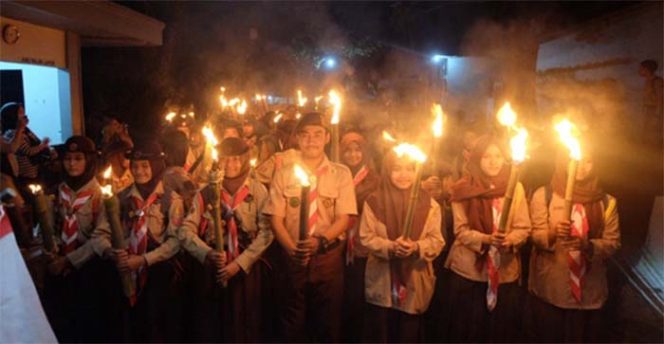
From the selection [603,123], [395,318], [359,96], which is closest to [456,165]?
[395,318]

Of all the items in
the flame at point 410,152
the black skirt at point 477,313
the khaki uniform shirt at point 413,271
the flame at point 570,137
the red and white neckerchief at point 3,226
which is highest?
the flame at point 570,137

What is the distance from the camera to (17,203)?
4211mm

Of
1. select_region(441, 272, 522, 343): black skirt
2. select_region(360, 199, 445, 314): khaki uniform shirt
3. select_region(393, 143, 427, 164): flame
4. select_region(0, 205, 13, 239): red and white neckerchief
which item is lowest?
select_region(441, 272, 522, 343): black skirt

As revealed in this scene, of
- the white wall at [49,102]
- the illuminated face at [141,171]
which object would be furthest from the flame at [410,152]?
the white wall at [49,102]

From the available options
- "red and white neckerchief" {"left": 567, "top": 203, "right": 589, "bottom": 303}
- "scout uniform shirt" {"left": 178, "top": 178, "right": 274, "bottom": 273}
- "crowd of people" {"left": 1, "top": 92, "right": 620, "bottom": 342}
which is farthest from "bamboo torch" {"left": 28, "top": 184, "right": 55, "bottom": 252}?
"red and white neckerchief" {"left": 567, "top": 203, "right": 589, "bottom": 303}

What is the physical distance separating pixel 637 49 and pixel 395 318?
17.4 feet

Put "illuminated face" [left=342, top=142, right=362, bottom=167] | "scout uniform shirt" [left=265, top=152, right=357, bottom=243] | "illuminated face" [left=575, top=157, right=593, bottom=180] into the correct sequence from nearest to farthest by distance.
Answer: "illuminated face" [left=575, top=157, right=593, bottom=180] → "scout uniform shirt" [left=265, top=152, right=357, bottom=243] → "illuminated face" [left=342, top=142, right=362, bottom=167]

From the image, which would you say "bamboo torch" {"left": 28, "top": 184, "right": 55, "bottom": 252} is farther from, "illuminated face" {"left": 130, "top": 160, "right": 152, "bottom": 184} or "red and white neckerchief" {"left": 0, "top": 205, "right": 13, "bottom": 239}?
"red and white neckerchief" {"left": 0, "top": 205, "right": 13, "bottom": 239}

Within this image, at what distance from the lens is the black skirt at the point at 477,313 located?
12.9 feet

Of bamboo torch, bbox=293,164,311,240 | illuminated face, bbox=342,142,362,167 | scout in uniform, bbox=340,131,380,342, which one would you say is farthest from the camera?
illuminated face, bbox=342,142,362,167

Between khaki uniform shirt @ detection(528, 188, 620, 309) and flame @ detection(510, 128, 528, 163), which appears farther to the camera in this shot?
khaki uniform shirt @ detection(528, 188, 620, 309)

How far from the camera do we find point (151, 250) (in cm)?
384

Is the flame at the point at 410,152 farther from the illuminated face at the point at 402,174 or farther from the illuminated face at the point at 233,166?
the illuminated face at the point at 233,166

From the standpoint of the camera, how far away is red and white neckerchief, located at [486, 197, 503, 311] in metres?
3.78
